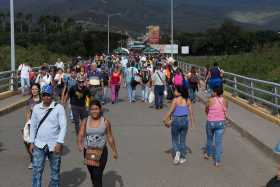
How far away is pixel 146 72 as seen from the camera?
24.9m

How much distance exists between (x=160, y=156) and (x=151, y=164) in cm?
93

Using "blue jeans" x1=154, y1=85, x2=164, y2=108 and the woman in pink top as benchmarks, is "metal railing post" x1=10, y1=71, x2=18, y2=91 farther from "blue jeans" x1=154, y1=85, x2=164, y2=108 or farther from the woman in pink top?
the woman in pink top

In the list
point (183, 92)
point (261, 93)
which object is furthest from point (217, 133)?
point (261, 93)

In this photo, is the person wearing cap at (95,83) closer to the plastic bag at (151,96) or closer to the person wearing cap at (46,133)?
the plastic bag at (151,96)

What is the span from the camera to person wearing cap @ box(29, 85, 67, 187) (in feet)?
25.2

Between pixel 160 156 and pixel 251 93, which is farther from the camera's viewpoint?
pixel 251 93

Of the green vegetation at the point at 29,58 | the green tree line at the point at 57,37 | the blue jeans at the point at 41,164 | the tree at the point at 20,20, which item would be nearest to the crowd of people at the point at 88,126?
the blue jeans at the point at 41,164

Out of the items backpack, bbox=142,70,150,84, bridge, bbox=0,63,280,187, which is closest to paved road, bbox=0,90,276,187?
bridge, bbox=0,63,280,187

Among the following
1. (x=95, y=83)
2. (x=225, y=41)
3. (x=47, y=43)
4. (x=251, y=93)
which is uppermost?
(x=225, y=41)

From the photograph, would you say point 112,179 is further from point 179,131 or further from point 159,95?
point 159,95

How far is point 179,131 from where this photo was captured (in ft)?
35.6

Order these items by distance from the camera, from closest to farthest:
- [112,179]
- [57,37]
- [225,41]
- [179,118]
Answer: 1. [112,179]
2. [179,118]
3. [57,37]
4. [225,41]

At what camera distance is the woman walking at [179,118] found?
10.6 m

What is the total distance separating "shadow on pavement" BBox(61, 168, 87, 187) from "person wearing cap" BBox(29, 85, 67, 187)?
1361 millimetres
